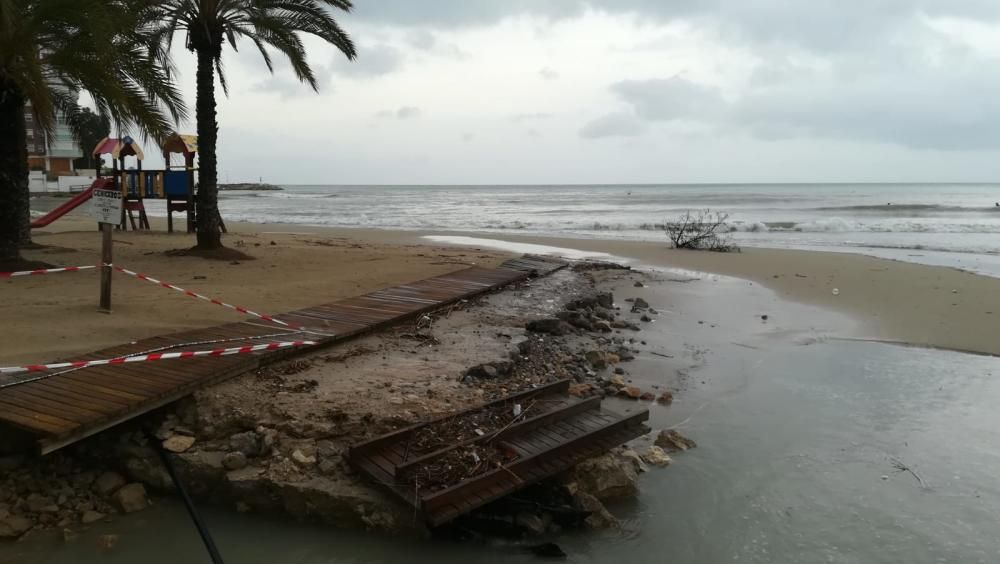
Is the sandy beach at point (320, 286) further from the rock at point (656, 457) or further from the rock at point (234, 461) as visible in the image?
the rock at point (656, 457)

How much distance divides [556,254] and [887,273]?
7863 millimetres

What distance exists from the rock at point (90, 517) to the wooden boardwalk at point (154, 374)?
462mm

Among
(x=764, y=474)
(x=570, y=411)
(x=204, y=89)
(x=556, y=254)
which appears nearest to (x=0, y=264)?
(x=204, y=89)

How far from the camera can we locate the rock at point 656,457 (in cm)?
474

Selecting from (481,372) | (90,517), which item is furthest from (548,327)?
(90,517)

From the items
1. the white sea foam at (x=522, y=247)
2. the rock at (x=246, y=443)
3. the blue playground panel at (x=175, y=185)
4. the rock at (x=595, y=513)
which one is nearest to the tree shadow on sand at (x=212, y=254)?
the blue playground panel at (x=175, y=185)

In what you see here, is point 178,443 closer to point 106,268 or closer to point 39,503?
point 39,503

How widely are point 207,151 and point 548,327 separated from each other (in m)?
8.38

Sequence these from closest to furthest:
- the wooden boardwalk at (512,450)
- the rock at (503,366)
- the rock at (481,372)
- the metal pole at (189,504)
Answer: the metal pole at (189,504)
the wooden boardwalk at (512,450)
the rock at (481,372)
the rock at (503,366)

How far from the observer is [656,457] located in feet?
15.6

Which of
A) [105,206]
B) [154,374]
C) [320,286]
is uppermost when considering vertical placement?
[105,206]

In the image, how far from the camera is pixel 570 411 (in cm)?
482

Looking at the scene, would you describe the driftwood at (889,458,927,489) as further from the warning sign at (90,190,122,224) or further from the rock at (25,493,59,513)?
the warning sign at (90,190,122,224)

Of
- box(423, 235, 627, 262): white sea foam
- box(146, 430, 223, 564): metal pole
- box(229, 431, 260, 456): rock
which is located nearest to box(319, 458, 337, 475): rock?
box(229, 431, 260, 456): rock
